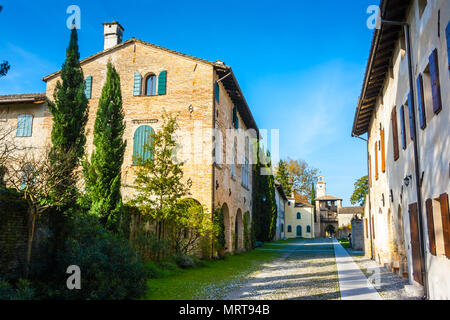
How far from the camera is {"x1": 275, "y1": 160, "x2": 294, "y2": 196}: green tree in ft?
186

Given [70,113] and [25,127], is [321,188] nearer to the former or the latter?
[25,127]

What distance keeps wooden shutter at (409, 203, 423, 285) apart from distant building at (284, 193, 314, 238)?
49277mm

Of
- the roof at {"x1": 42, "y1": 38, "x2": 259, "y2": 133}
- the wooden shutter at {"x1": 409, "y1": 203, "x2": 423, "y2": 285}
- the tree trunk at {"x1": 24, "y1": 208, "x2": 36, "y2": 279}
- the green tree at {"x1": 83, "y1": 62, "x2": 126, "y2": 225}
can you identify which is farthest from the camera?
the roof at {"x1": 42, "y1": 38, "x2": 259, "y2": 133}

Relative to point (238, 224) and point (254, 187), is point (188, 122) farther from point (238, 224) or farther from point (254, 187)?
point (254, 187)

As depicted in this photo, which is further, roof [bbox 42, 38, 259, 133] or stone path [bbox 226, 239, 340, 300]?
roof [bbox 42, 38, 259, 133]

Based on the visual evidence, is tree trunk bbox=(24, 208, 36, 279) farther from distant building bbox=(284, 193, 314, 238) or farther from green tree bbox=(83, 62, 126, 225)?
distant building bbox=(284, 193, 314, 238)

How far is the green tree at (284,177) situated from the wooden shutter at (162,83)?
41.5m

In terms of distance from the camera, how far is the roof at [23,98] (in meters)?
17.8

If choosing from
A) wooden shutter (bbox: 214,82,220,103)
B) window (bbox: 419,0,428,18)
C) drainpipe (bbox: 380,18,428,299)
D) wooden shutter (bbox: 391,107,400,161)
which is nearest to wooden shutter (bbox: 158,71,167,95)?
wooden shutter (bbox: 214,82,220,103)

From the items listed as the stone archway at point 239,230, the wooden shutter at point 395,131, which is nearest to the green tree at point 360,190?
the stone archway at point 239,230

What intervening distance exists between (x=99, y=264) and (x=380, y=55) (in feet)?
30.4

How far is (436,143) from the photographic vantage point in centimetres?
648

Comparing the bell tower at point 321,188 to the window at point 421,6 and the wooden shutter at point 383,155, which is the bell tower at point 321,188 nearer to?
the wooden shutter at point 383,155
